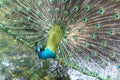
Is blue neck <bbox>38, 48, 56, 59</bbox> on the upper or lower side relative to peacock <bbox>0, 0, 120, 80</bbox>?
lower

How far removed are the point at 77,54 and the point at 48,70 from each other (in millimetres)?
458

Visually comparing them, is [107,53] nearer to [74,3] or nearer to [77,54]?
[77,54]

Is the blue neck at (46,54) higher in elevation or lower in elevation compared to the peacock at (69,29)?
lower

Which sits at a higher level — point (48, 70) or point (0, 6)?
point (0, 6)

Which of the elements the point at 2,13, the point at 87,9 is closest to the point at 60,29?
the point at 87,9

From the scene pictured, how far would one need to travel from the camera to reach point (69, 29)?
14.1 feet

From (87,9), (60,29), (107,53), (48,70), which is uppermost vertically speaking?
(87,9)

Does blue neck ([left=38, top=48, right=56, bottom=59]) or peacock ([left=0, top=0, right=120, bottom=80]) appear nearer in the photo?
peacock ([left=0, top=0, right=120, bottom=80])

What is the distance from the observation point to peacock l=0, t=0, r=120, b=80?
4.11 m

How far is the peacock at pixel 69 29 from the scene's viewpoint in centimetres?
411

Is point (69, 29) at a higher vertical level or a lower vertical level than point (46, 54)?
higher

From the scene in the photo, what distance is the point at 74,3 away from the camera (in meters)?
4.03

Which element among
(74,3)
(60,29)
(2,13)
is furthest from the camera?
(2,13)

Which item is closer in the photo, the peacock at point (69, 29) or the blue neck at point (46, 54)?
the peacock at point (69, 29)
